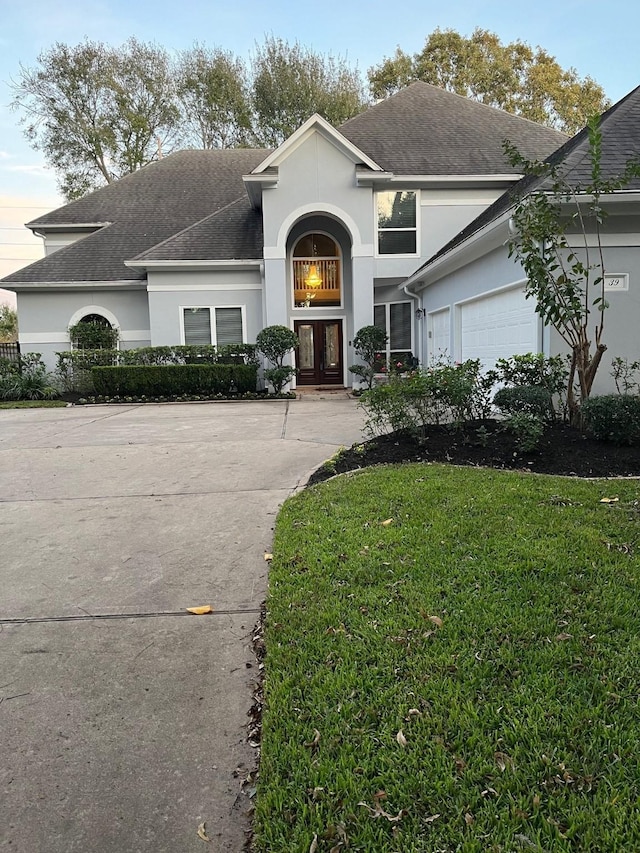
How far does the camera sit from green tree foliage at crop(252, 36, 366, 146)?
1172 inches

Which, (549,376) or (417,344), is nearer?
(549,376)

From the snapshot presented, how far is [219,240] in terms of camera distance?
1712 cm

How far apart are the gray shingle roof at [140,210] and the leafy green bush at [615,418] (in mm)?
15024

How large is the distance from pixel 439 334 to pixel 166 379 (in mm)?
7517

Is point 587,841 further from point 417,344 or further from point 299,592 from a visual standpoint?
point 417,344

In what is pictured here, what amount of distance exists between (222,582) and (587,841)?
7.96 feet

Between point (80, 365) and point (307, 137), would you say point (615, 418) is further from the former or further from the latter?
point (80, 365)

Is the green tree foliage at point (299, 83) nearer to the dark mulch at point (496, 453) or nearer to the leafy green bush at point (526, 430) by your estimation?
the dark mulch at point (496, 453)

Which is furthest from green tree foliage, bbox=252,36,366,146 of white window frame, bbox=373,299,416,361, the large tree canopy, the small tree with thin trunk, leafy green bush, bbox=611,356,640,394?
leafy green bush, bbox=611,356,640,394

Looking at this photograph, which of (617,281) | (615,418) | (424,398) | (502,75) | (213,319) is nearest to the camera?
(615,418)

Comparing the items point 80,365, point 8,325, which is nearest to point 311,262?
point 80,365

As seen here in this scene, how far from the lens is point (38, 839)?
173 cm

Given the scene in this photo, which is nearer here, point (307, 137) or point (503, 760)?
point (503, 760)

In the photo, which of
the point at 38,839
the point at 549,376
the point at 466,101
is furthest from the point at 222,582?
the point at 466,101
